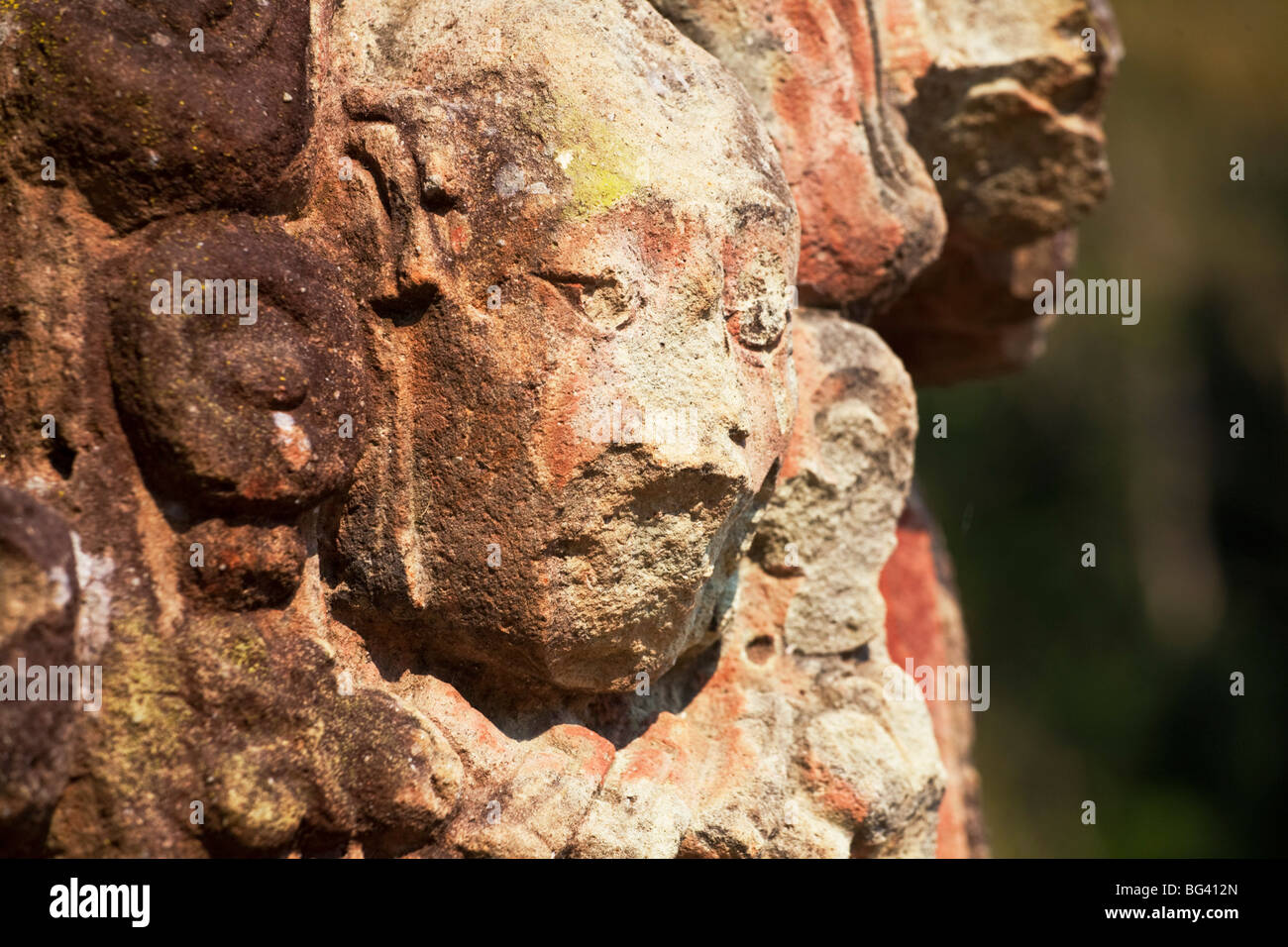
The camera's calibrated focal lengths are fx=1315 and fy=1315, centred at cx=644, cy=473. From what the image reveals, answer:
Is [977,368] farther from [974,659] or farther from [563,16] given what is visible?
[974,659]

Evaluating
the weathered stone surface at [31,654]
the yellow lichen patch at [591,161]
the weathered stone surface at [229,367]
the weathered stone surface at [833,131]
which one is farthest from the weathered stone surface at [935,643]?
the weathered stone surface at [31,654]

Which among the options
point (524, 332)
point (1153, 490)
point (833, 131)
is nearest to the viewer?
point (524, 332)

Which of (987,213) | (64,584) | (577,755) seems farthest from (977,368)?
(64,584)

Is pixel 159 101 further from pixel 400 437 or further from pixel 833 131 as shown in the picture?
pixel 833 131

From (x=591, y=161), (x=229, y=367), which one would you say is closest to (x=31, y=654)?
(x=229, y=367)

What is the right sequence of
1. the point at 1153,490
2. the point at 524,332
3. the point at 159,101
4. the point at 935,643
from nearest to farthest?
the point at 159,101 < the point at 524,332 < the point at 935,643 < the point at 1153,490

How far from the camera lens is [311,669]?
1078 mm

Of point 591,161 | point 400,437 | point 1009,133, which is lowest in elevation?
point 400,437

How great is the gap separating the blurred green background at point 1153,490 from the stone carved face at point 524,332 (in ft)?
12.5

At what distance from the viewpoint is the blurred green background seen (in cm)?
472

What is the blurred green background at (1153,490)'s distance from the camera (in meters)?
4.72

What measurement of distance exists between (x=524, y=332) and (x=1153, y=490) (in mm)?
4680

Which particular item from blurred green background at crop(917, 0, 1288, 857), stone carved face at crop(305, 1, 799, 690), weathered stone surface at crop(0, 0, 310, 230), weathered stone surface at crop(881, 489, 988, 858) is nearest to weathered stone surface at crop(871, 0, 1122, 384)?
weathered stone surface at crop(881, 489, 988, 858)

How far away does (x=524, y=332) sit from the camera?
3.66 feet
